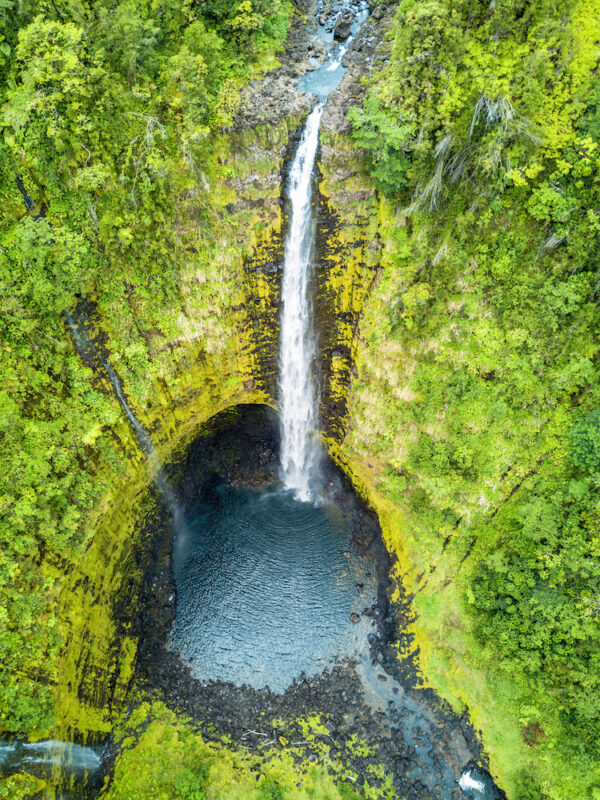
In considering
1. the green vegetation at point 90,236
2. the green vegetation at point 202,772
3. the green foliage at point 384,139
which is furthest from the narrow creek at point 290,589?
the green foliage at point 384,139

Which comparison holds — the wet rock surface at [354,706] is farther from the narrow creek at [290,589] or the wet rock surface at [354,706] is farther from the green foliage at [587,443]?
the green foliage at [587,443]

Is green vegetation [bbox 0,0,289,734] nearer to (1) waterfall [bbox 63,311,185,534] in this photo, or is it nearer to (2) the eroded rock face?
(1) waterfall [bbox 63,311,185,534]

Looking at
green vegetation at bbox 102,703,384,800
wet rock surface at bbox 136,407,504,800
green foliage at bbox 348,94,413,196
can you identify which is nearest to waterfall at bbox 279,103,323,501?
green foliage at bbox 348,94,413,196

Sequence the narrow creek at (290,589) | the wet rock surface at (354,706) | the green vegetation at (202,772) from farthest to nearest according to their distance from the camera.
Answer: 1. the narrow creek at (290,589)
2. the wet rock surface at (354,706)
3. the green vegetation at (202,772)

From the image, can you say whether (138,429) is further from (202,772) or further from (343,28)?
(343,28)

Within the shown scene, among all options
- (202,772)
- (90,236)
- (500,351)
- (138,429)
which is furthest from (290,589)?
(90,236)

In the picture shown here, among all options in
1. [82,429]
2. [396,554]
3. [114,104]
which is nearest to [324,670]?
[396,554]

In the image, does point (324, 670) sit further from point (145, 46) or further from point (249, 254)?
point (145, 46)
